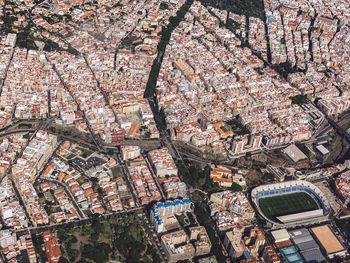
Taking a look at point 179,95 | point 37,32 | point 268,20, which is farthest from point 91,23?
point 268,20

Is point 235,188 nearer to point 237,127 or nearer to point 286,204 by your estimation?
point 286,204

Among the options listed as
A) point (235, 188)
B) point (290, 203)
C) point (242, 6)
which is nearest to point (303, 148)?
point (290, 203)

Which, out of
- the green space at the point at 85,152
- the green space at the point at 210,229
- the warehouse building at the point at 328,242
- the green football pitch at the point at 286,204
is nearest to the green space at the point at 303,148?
the green football pitch at the point at 286,204

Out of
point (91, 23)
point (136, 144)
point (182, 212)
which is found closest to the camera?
point (182, 212)

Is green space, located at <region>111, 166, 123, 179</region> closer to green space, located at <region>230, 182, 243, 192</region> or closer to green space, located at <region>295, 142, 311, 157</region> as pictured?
green space, located at <region>230, 182, 243, 192</region>

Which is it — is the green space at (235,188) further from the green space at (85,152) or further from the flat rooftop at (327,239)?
the green space at (85,152)

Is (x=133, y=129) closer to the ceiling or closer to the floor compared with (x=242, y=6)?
closer to the floor

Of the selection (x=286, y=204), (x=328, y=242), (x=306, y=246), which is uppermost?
(x=286, y=204)

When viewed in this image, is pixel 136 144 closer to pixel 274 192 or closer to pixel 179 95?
pixel 179 95
